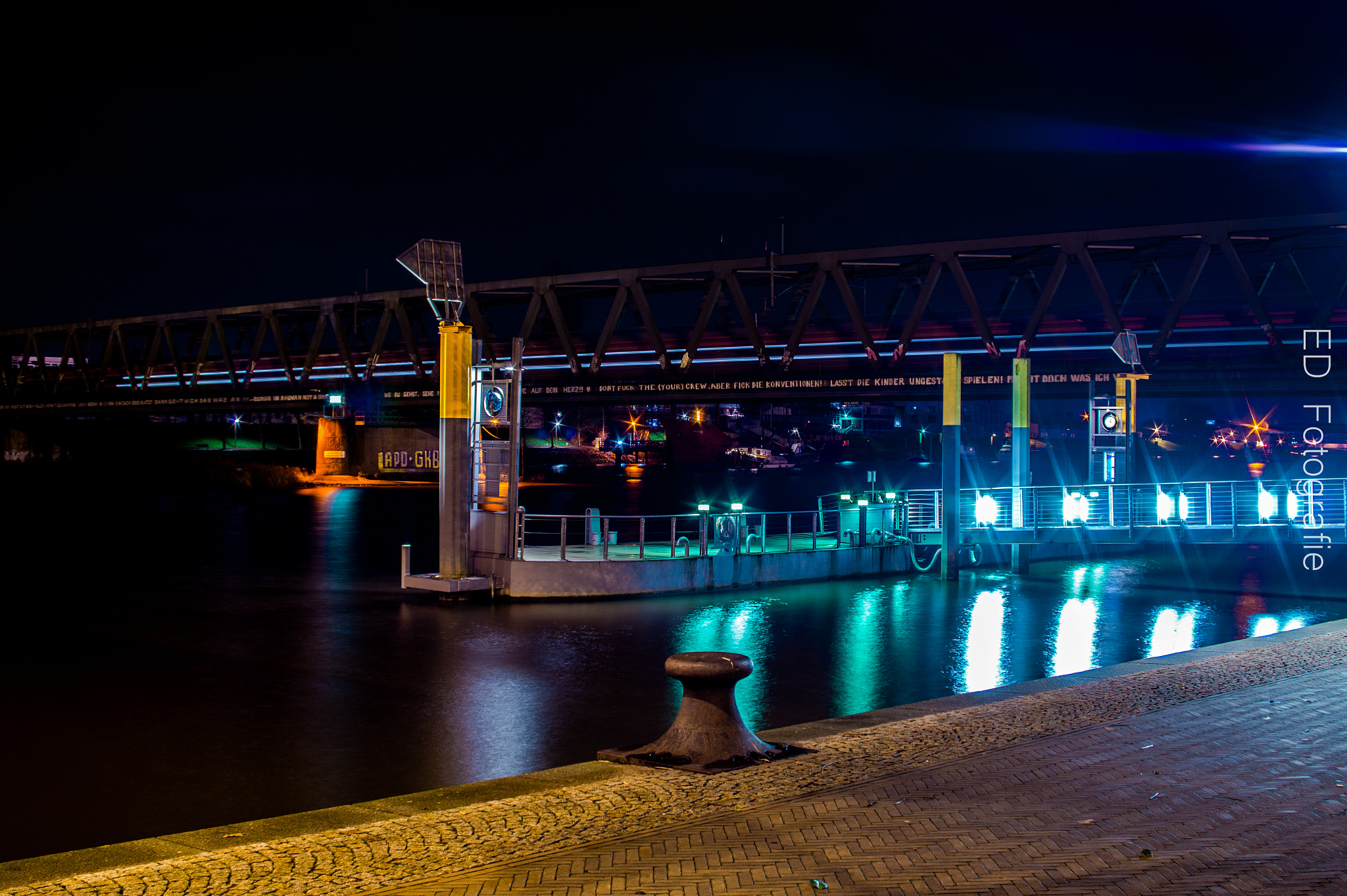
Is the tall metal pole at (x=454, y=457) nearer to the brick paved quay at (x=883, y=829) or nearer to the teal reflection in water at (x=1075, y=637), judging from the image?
the teal reflection in water at (x=1075, y=637)

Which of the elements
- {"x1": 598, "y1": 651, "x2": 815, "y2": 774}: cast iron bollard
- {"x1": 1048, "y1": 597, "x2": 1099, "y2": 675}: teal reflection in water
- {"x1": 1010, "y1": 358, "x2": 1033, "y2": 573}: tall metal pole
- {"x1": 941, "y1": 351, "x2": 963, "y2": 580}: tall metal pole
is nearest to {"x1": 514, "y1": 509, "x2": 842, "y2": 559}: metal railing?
{"x1": 941, "y1": 351, "x2": 963, "y2": 580}: tall metal pole

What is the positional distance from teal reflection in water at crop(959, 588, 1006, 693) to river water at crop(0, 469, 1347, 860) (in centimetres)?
9

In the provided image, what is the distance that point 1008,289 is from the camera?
58250 mm

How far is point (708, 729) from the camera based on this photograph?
Result: 27.0 feet

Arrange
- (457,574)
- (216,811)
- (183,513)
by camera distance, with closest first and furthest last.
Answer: (216,811)
(457,574)
(183,513)

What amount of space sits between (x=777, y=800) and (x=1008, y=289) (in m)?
55.0

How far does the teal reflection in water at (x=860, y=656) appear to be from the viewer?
12906mm

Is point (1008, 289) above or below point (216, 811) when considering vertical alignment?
above

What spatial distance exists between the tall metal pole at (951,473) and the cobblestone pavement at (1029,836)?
18.8 meters

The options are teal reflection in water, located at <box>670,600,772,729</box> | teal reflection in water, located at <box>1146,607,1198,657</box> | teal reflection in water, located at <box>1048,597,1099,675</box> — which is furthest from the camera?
teal reflection in water, located at <box>1146,607,1198,657</box>

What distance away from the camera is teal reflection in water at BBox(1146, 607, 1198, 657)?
1706 cm

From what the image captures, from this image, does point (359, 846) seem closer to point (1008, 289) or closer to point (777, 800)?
point (777, 800)

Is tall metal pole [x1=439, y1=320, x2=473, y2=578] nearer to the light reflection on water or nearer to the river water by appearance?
the river water

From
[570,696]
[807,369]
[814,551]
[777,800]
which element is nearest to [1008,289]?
[807,369]
